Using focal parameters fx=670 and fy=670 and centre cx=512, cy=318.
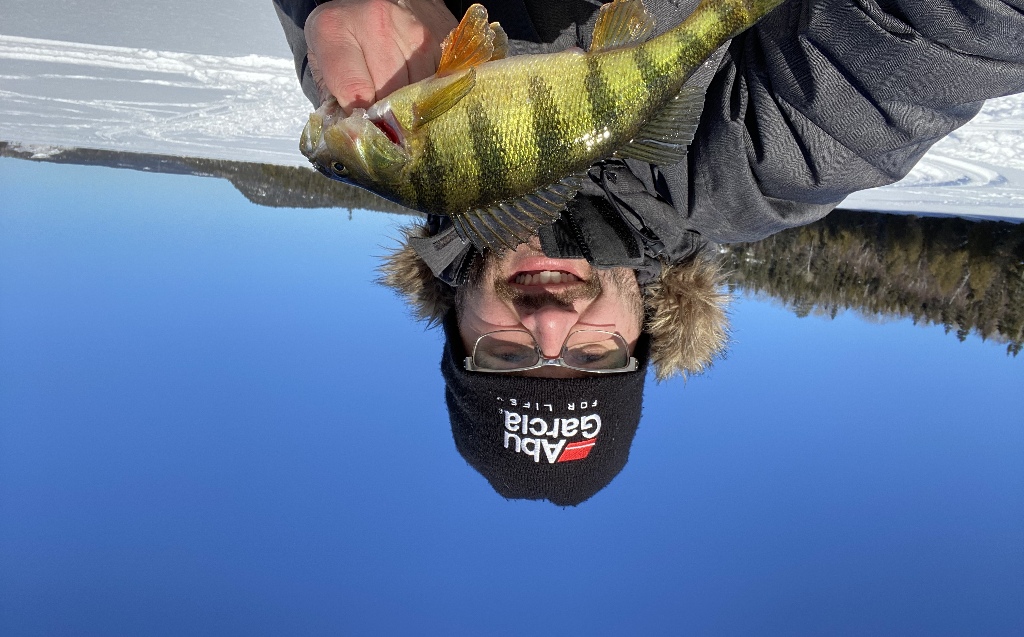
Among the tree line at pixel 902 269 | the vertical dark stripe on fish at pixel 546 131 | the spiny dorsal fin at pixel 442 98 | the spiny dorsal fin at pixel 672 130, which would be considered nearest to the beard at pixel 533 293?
the spiny dorsal fin at pixel 672 130

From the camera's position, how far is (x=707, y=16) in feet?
4.56

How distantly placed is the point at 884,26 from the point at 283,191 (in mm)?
6693

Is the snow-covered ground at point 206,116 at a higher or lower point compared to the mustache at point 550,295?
higher

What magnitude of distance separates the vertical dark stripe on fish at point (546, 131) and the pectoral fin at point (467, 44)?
0.13 meters

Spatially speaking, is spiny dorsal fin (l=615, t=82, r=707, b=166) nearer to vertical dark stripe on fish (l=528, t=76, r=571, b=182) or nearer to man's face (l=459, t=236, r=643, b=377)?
vertical dark stripe on fish (l=528, t=76, r=571, b=182)

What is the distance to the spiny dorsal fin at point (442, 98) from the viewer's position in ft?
4.21

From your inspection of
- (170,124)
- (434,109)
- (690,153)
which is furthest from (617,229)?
(170,124)

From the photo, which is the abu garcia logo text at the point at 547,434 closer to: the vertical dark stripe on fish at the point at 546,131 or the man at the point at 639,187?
the man at the point at 639,187

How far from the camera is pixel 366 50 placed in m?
1.42

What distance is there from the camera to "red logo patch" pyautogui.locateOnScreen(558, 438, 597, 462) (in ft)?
9.91

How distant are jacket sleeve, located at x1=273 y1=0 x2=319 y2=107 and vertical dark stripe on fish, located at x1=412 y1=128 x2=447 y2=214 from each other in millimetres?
1345

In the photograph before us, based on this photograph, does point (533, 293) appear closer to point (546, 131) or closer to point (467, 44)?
point (546, 131)

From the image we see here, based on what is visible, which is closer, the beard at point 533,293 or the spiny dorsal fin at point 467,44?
the spiny dorsal fin at point 467,44

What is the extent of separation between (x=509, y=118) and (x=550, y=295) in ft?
5.32
